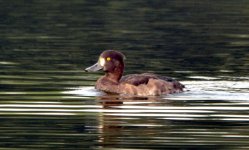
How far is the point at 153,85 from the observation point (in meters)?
22.5

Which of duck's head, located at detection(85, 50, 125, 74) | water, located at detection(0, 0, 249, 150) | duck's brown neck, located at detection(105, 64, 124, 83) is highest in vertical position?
duck's head, located at detection(85, 50, 125, 74)

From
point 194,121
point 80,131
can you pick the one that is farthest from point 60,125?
point 194,121

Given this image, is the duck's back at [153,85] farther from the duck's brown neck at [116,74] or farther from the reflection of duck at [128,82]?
the duck's brown neck at [116,74]

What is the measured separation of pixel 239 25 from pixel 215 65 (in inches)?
447

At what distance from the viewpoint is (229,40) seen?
33.3 metres

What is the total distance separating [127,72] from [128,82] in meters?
3.46

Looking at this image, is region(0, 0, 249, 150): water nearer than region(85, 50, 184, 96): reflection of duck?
Yes

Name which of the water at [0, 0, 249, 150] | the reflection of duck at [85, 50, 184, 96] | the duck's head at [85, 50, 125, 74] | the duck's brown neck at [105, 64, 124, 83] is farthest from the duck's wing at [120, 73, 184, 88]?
Result: the duck's head at [85, 50, 125, 74]

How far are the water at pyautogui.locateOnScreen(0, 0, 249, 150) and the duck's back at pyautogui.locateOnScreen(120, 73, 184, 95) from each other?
300 mm

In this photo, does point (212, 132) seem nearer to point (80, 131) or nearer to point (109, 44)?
point (80, 131)

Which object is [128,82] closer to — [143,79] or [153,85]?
[143,79]

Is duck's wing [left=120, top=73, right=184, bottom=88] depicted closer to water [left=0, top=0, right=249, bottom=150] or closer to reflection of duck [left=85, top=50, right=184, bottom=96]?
reflection of duck [left=85, top=50, right=184, bottom=96]

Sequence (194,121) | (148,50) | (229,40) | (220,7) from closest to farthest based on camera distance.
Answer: (194,121)
(148,50)
(229,40)
(220,7)

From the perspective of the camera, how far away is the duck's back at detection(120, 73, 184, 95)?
22359mm
